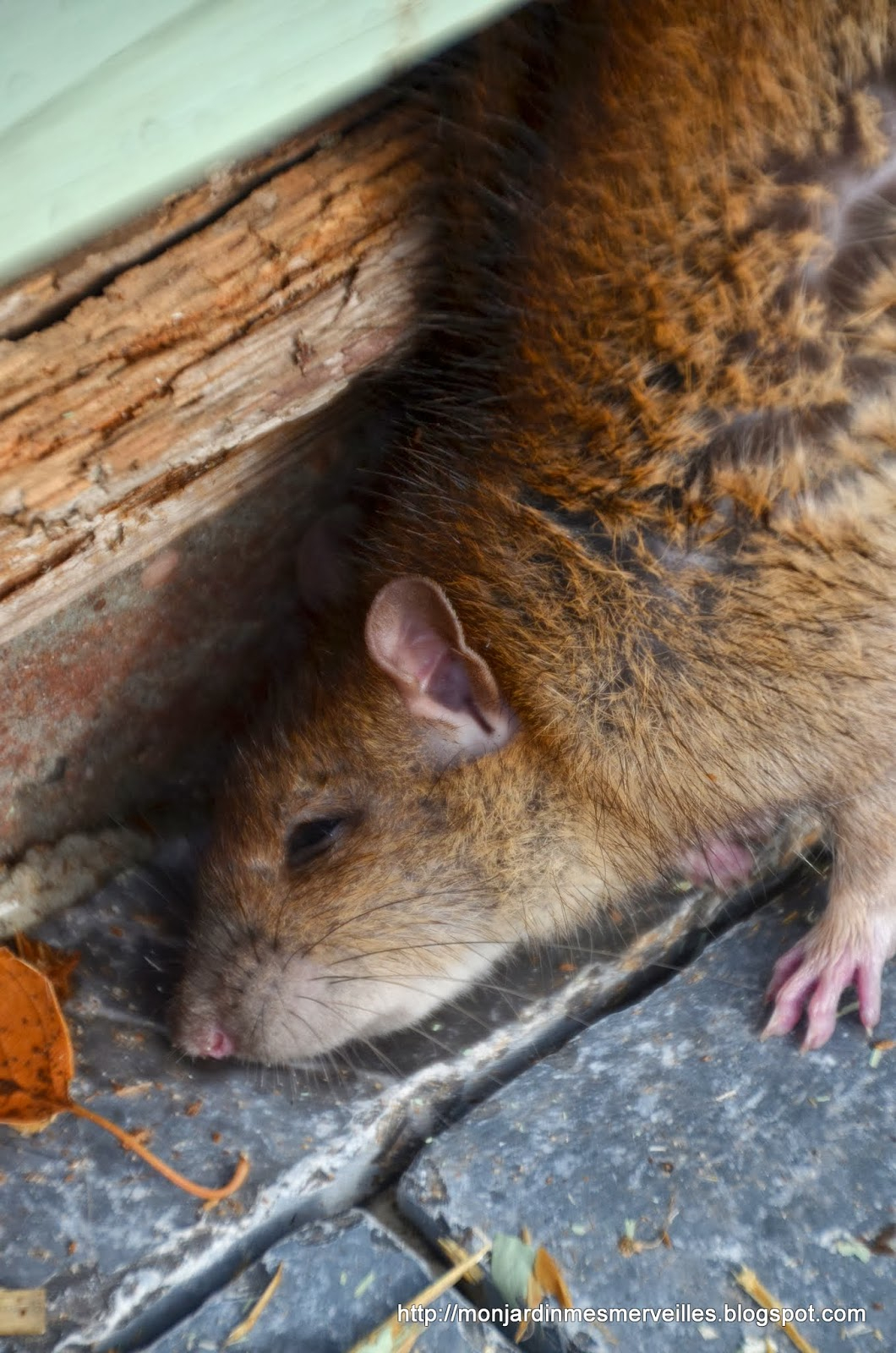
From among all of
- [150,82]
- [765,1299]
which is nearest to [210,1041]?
[765,1299]

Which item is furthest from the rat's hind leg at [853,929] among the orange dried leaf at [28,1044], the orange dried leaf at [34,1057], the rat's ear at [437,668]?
the orange dried leaf at [28,1044]

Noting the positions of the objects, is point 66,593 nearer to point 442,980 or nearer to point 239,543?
point 239,543

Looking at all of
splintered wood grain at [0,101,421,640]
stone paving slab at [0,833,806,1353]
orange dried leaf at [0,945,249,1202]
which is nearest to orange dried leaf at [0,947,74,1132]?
orange dried leaf at [0,945,249,1202]

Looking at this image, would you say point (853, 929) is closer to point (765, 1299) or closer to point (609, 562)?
point (765, 1299)

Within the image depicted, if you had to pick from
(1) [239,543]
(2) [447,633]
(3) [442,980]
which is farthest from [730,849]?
(1) [239,543]

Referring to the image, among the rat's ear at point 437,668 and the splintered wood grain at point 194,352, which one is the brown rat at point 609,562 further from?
the splintered wood grain at point 194,352

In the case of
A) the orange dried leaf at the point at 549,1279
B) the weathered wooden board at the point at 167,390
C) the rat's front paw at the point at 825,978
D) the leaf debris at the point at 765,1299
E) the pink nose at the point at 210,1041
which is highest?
the weathered wooden board at the point at 167,390
